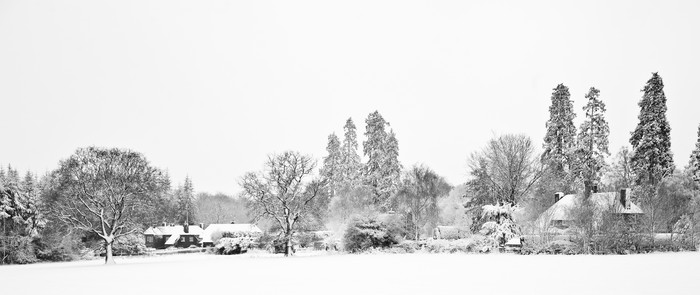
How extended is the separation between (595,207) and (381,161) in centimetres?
2802

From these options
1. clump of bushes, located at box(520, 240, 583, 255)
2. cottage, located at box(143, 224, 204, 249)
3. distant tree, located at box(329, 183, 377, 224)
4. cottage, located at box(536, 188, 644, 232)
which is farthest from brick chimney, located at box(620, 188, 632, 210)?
cottage, located at box(143, 224, 204, 249)

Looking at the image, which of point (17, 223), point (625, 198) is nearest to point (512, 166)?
point (625, 198)

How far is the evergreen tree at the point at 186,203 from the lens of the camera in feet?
355

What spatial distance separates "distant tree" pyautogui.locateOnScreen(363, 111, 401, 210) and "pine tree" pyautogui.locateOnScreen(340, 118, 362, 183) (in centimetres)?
709

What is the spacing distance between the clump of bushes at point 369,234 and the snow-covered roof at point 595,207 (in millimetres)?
12984

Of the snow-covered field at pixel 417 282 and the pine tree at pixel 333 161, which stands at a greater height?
the pine tree at pixel 333 161

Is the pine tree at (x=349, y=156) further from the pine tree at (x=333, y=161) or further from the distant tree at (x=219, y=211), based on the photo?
the distant tree at (x=219, y=211)

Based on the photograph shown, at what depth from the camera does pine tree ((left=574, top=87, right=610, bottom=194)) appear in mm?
55406

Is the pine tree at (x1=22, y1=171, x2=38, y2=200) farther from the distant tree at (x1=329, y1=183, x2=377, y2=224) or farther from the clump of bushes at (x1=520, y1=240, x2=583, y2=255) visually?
the clump of bushes at (x1=520, y1=240, x2=583, y2=255)

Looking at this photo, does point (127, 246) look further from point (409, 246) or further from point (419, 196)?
point (419, 196)

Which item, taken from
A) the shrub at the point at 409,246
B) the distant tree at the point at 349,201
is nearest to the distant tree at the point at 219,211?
the distant tree at the point at 349,201

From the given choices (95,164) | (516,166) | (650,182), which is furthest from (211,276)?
(650,182)

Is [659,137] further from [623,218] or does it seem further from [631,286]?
[631,286]

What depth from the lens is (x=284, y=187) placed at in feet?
160
